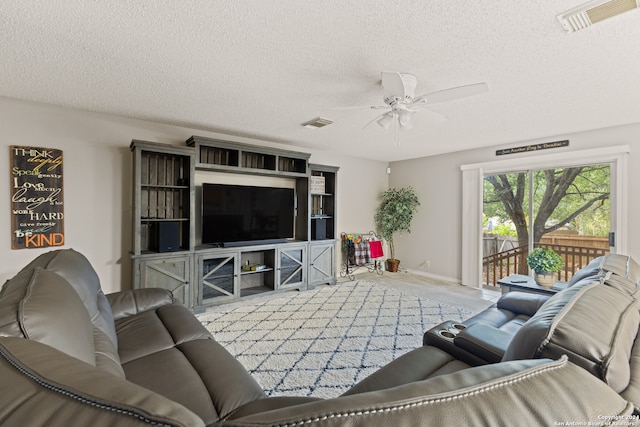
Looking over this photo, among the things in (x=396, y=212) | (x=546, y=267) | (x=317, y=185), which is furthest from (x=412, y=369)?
(x=396, y=212)

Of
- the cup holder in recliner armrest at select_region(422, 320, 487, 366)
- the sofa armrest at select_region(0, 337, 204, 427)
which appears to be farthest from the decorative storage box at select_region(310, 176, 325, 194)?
the sofa armrest at select_region(0, 337, 204, 427)

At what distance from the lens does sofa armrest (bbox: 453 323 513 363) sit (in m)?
1.30

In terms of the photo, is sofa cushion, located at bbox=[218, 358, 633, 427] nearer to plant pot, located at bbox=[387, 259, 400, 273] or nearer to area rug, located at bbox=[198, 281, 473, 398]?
area rug, located at bbox=[198, 281, 473, 398]

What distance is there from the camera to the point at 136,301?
2.20 meters

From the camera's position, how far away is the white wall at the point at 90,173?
110 inches

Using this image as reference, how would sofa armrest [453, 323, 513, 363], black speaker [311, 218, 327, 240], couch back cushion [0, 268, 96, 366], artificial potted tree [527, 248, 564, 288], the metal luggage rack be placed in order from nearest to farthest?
couch back cushion [0, 268, 96, 366], sofa armrest [453, 323, 513, 363], artificial potted tree [527, 248, 564, 288], black speaker [311, 218, 327, 240], the metal luggage rack

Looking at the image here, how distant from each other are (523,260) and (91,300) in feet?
17.0

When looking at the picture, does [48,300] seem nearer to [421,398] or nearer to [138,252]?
[421,398]

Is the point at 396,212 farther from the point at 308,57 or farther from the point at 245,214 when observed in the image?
the point at 308,57

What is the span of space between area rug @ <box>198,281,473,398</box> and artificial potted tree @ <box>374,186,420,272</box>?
156 centimetres

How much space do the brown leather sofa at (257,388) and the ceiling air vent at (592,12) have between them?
1.40m

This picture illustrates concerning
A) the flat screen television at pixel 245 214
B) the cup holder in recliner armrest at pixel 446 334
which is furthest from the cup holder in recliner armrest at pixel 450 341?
the flat screen television at pixel 245 214

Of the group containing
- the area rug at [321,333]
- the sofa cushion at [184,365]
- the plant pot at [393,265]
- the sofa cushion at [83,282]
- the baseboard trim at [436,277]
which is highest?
the sofa cushion at [83,282]

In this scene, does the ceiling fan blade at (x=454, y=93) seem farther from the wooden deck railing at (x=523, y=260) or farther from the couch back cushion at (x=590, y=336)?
the wooden deck railing at (x=523, y=260)
